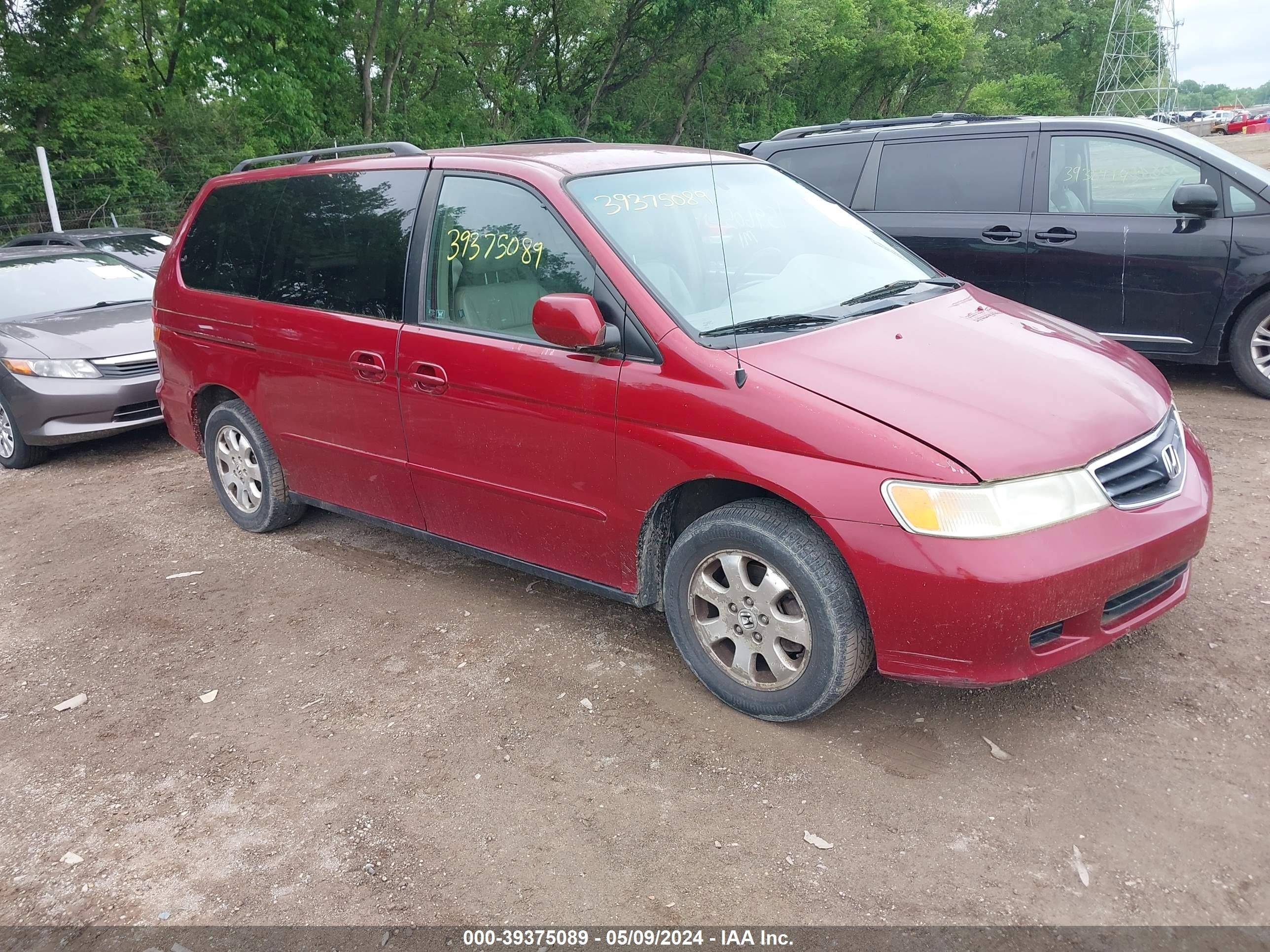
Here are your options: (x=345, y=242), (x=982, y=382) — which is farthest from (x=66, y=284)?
(x=982, y=382)

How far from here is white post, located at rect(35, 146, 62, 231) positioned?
50.8ft

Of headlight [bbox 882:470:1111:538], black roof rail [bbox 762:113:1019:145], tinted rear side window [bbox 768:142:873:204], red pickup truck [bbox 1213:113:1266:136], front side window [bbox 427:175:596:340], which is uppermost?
red pickup truck [bbox 1213:113:1266:136]

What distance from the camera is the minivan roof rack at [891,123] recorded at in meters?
7.53

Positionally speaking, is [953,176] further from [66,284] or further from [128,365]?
[66,284]

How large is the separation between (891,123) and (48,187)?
1323 cm

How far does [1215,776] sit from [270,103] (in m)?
22.3

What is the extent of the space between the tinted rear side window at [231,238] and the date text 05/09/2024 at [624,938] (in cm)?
341

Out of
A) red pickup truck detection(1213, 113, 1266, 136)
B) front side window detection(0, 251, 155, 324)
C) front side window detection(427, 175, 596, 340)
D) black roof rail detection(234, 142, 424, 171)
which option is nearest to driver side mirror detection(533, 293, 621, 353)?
front side window detection(427, 175, 596, 340)

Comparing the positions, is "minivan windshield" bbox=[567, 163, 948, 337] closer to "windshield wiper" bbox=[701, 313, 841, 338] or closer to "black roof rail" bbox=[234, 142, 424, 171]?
"windshield wiper" bbox=[701, 313, 841, 338]

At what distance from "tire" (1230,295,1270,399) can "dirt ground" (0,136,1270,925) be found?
2.20m

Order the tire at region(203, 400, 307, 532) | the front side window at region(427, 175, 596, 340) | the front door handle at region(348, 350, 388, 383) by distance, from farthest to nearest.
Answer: the tire at region(203, 400, 307, 532)
the front door handle at region(348, 350, 388, 383)
the front side window at region(427, 175, 596, 340)

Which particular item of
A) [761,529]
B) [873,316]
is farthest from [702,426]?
[873,316]

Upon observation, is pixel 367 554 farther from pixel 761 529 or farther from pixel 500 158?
pixel 761 529

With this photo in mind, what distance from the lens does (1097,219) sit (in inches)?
267
